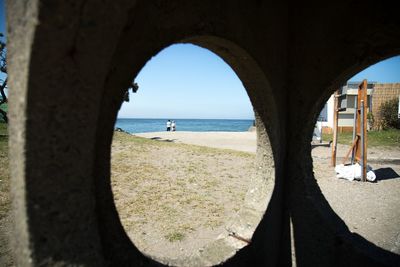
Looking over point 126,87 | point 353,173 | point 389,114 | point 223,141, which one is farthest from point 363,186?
point 389,114

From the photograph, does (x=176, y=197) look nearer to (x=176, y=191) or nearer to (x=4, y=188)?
(x=176, y=191)

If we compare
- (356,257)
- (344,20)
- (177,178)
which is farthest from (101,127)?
(177,178)

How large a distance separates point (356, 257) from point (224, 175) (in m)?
5.38

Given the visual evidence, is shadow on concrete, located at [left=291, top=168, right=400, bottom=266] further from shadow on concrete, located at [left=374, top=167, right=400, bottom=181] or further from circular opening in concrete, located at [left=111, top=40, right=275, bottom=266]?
shadow on concrete, located at [left=374, top=167, right=400, bottom=181]

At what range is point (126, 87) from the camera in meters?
1.45

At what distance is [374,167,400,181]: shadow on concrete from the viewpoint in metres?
7.43

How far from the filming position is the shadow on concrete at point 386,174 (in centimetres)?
743

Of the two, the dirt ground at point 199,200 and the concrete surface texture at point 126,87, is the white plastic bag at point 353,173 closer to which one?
the dirt ground at point 199,200

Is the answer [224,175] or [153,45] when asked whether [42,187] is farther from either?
[224,175]

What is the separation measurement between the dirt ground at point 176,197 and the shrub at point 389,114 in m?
15.0

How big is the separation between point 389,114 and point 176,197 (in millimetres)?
20029

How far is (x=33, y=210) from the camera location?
0.92 metres

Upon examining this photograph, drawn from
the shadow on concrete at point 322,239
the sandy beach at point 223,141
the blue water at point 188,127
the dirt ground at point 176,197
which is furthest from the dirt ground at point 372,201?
the blue water at point 188,127

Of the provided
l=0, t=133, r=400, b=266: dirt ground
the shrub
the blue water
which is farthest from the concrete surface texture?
the blue water
